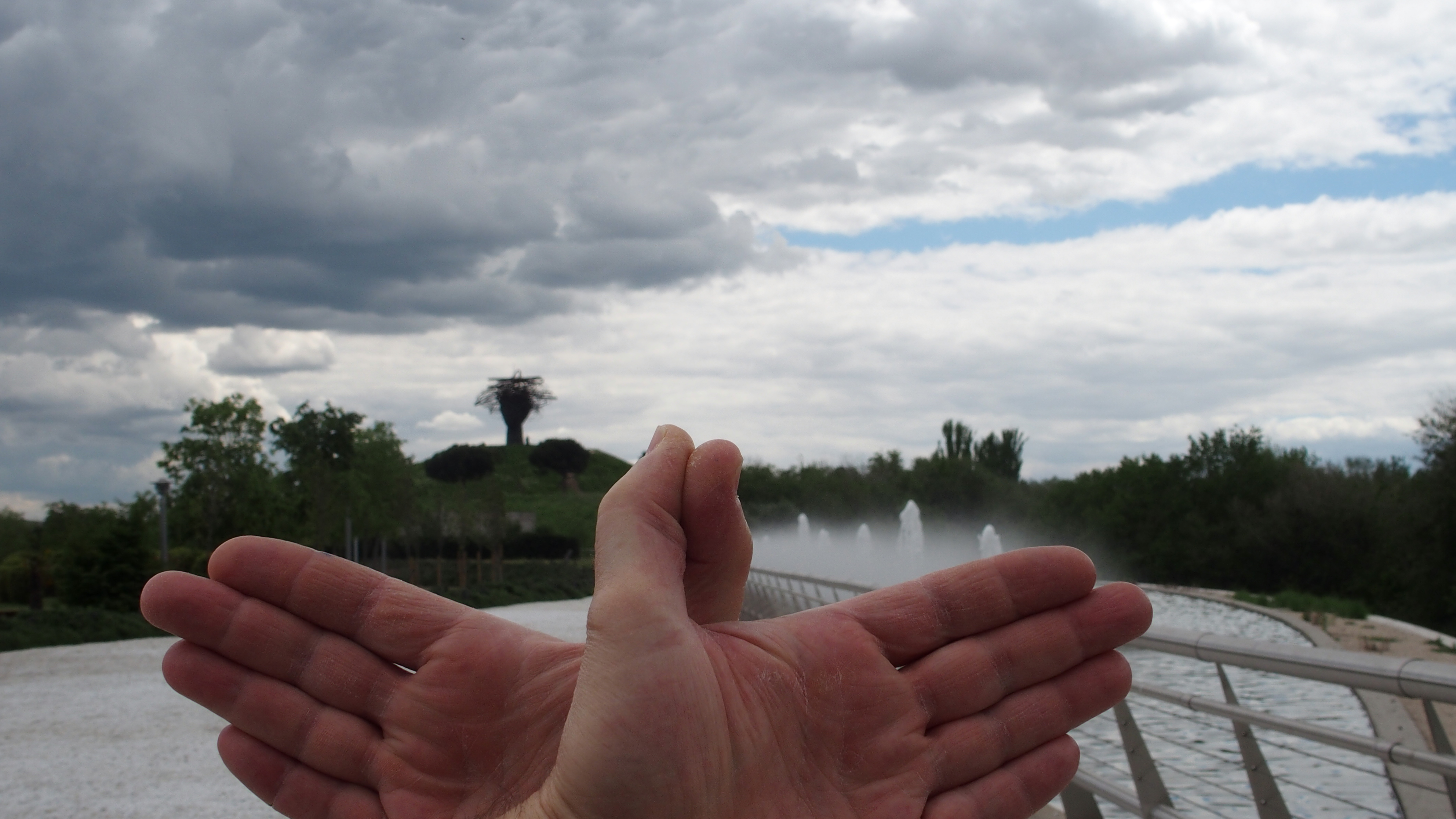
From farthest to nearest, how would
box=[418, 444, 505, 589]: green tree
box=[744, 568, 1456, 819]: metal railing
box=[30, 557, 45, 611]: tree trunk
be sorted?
box=[418, 444, 505, 589]: green tree < box=[30, 557, 45, 611]: tree trunk < box=[744, 568, 1456, 819]: metal railing

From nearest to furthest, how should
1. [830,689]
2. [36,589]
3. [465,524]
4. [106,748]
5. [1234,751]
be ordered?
[830,689] < [1234,751] < [106,748] < [36,589] < [465,524]

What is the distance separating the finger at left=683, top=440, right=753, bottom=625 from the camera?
5.24 ft

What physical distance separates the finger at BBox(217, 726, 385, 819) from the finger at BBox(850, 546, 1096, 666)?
95cm

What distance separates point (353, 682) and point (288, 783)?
0.23 m

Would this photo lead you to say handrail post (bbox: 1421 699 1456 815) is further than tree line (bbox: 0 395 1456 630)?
No

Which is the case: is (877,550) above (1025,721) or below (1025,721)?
below

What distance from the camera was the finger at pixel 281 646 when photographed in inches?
74.0

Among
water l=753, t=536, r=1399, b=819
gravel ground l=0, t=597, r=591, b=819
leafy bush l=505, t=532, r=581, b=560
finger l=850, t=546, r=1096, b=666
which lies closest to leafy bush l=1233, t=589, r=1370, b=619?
water l=753, t=536, r=1399, b=819

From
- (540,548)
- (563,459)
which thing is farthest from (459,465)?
(540,548)

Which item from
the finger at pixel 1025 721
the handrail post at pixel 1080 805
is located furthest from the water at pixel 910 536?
the finger at pixel 1025 721

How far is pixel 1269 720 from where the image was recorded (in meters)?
3.14

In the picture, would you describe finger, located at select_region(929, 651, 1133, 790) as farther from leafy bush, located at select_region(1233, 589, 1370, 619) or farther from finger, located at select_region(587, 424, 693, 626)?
leafy bush, located at select_region(1233, 589, 1370, 619)

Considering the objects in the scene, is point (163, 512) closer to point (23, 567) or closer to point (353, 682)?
point (23, 567)

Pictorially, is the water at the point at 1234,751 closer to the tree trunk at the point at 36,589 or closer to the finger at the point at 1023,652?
the finger at the point at 1023,652
